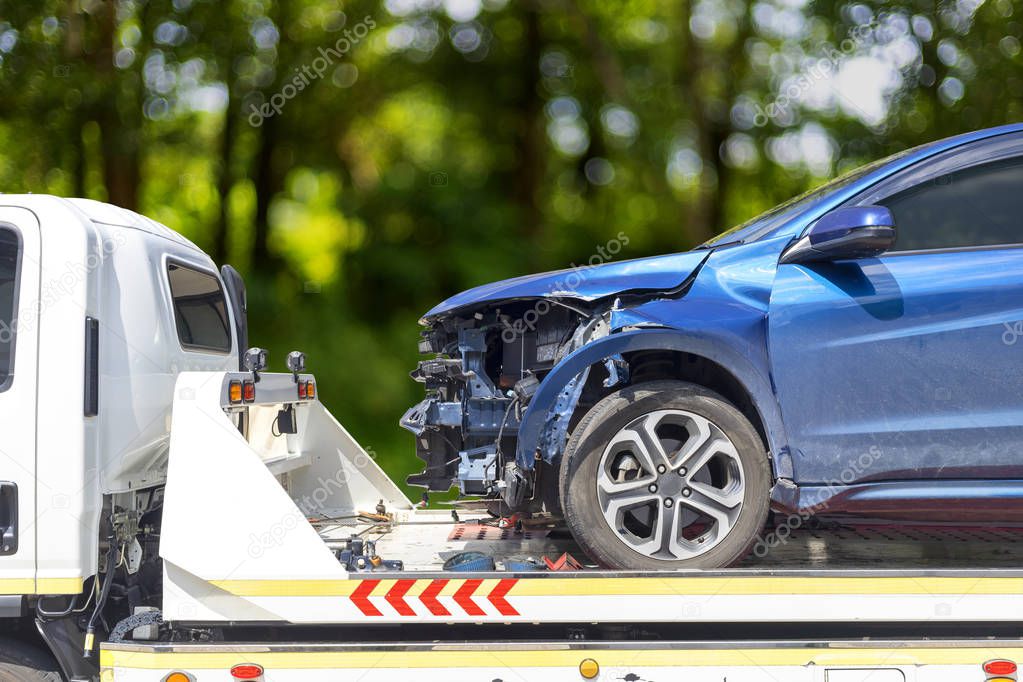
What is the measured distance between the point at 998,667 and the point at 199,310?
11.6ft

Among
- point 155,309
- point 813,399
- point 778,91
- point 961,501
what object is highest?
point 778,91

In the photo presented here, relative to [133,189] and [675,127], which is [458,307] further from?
[133,189]

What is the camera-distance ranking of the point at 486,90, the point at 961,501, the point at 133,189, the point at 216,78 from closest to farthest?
the point at 961,501
the point at 133,189
the point at 216,78
the point at 486,90

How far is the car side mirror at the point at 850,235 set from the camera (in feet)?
11.8

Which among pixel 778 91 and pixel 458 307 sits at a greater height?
pixel 778 91

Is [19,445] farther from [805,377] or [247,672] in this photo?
[805,377]

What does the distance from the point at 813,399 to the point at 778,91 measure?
1210 cm

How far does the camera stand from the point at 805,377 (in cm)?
371

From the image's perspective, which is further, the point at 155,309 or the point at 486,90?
the point at 486,90

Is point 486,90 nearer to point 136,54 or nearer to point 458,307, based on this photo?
point 136,54

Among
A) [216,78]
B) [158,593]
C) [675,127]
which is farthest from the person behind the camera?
[216,78]

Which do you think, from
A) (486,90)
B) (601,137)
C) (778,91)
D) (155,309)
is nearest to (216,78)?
(486,90)

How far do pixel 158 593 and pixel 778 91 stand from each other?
12999mm

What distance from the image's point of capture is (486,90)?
1584cm
